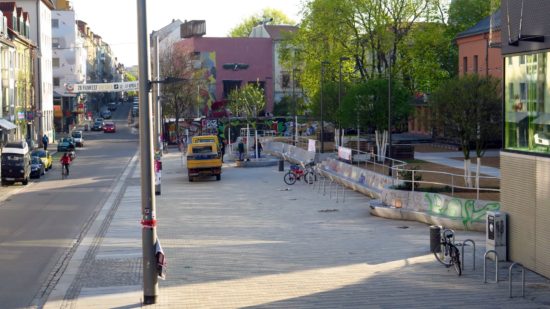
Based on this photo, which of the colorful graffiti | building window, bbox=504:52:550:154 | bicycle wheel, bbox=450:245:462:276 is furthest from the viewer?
the colorful graffiti

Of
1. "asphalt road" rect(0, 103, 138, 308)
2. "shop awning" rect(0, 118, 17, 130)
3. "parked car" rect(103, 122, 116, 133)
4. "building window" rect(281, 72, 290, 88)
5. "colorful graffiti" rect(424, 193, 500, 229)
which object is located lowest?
"asphalt road" rect(0, 103, 138, 308)

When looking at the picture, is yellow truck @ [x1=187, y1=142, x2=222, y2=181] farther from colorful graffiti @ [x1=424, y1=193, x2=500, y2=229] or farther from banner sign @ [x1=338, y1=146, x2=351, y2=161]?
colorful graffiti @ [x1=424, y1=193, x2=500, y2=229]

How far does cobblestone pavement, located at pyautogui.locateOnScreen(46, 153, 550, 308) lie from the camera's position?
49.4 feet

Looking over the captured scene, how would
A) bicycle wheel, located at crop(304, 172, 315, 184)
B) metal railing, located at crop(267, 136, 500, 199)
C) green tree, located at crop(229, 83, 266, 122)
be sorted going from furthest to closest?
green tree, located at crop(229, 83, 266, 122)
bicycle wheel, located at crop(304, 172, 315, 184)
metal railing, located at crop(267, 136, 500, 199)

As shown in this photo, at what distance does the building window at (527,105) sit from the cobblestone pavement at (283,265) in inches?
107

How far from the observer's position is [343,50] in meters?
61.3

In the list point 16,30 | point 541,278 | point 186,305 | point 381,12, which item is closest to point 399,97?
point 381,12

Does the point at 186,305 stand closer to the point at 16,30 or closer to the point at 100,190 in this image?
the point at 100,190

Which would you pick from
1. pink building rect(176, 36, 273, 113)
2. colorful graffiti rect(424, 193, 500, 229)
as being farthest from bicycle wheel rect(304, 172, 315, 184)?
pink building rect(176, 36, 273, 113)

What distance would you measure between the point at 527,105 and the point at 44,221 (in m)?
17.5

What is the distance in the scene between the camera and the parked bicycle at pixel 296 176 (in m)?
40.8

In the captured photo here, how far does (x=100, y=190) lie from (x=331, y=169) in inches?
448

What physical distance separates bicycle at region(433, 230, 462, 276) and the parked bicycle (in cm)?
2208

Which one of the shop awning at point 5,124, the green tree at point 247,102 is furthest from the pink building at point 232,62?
the shop awning at point 5,124
